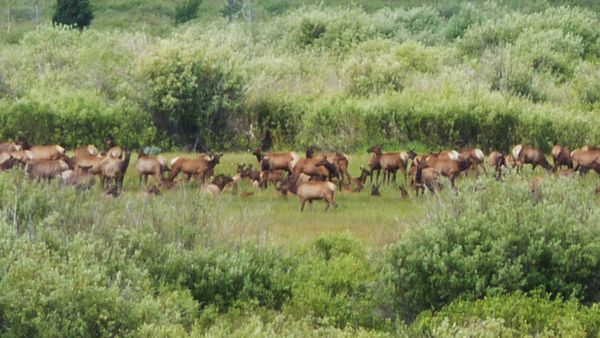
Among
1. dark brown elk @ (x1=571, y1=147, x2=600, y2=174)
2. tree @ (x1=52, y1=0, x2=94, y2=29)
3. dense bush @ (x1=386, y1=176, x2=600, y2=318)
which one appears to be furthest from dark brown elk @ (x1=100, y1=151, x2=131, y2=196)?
tree @ (x1=52, y1=0, x2=94, y2=29)

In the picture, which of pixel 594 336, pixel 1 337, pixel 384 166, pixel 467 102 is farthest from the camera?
pixel 467 102

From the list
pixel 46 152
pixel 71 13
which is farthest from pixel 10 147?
pixel 71 13

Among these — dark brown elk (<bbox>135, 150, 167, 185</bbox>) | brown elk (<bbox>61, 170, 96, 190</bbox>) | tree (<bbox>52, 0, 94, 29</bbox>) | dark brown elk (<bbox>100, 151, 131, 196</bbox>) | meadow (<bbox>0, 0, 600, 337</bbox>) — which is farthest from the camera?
tree (<bbox>52, 0, 94, 29</bbox>)

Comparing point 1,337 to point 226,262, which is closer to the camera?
point 1,337

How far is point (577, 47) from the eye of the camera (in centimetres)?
4709

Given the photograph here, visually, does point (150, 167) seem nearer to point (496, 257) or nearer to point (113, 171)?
point (113, 171)

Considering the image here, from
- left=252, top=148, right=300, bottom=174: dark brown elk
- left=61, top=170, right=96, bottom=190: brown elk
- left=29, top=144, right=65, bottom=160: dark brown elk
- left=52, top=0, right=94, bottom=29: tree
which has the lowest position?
left=52, top=0, right=94, bottom=29: tree

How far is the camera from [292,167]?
2545 cm

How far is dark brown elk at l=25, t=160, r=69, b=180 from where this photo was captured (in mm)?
22189

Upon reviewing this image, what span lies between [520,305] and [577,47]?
34.7 m

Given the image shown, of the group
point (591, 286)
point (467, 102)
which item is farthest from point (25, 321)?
point (467, 102)

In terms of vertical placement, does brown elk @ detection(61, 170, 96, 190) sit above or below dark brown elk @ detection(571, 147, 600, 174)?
above

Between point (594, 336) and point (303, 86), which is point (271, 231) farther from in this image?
point (303, 86)

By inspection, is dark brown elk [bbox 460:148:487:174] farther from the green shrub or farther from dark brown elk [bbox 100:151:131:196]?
the green shrub
